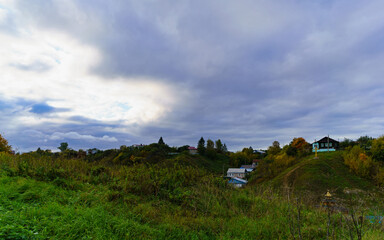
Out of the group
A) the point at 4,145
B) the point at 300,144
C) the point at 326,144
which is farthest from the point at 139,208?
the point at 326,144

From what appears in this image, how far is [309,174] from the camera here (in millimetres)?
31188

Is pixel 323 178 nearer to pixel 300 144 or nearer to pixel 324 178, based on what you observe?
pixel 324 178

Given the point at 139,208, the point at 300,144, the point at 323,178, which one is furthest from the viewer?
the point at 300,144

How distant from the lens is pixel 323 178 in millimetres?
29625

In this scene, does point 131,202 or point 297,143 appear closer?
point 131,202

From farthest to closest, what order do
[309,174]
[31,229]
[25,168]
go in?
[309,174] < [25,168] < [31,229]

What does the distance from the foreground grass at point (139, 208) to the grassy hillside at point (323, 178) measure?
21822mm

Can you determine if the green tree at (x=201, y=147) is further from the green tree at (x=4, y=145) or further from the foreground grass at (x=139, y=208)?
the foreground grass at (x=139, y=208)

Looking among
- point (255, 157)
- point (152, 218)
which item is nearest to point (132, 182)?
point (152, 218)

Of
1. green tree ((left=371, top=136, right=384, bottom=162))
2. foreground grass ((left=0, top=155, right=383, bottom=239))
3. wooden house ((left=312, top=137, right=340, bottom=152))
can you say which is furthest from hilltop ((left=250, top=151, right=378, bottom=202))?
wooden house ((left=312, top=137, right=340, bottom=152))

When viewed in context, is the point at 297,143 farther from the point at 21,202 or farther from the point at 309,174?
the point at 21,202

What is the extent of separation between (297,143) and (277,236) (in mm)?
57136

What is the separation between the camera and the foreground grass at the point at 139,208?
3564 millimetres

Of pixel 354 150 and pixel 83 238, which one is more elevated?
pixel 354 150
